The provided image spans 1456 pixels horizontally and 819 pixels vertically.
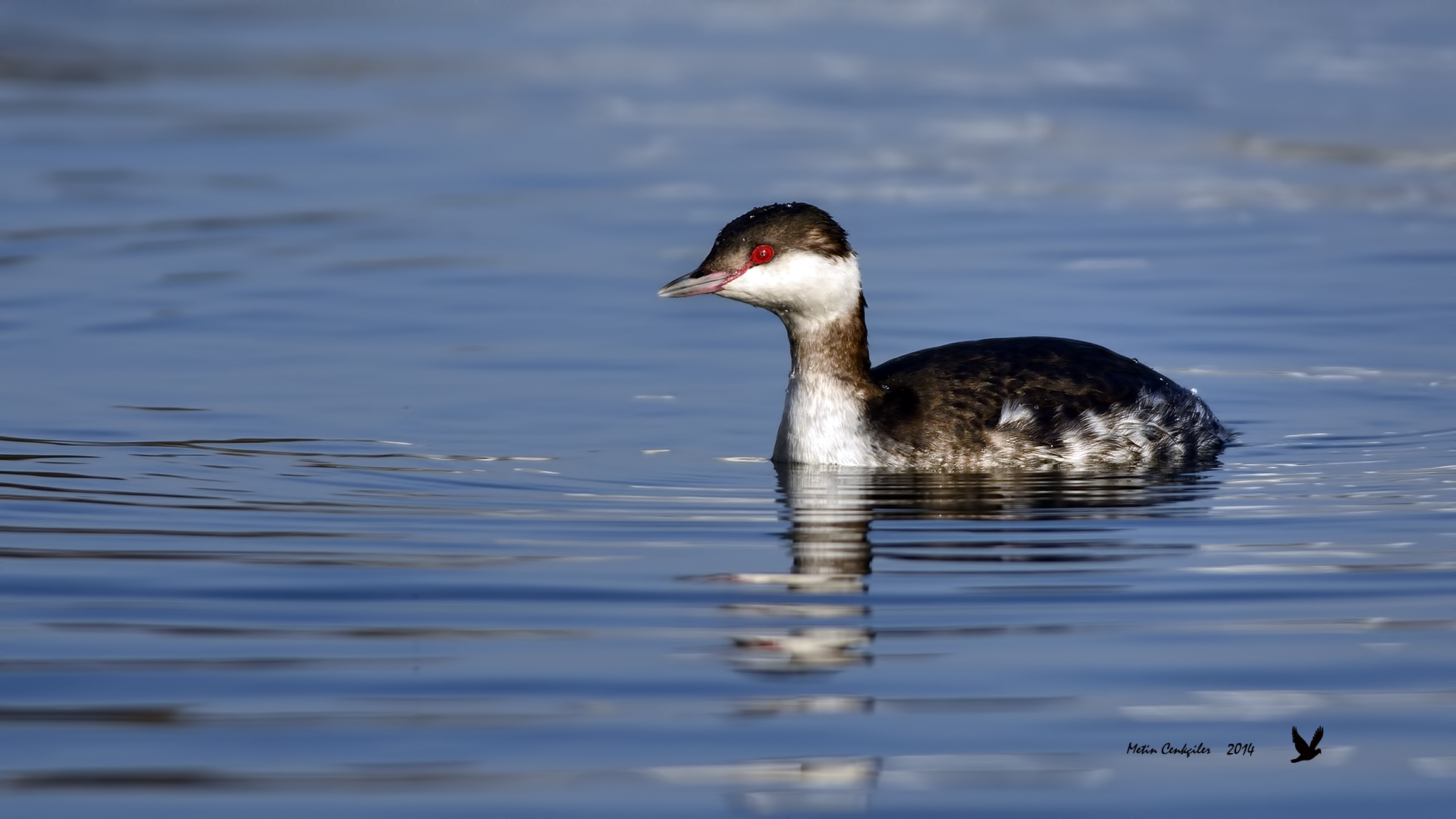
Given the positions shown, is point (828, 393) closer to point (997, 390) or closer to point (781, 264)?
point (781, 264)

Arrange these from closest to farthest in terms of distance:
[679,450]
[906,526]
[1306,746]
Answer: [1306,746]
[906,526]
[679,450]

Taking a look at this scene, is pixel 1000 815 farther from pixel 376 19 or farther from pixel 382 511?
pixel 376 19

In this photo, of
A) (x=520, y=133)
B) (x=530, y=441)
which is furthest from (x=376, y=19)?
(x=530, y=441)

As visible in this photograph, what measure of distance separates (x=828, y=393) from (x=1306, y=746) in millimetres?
4926

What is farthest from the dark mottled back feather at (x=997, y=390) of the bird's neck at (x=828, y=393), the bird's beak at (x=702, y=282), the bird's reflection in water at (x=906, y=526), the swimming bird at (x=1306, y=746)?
the swimming bird at (x=1306, y=746)

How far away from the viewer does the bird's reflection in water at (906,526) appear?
7.45 m

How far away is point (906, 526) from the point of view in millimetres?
9406

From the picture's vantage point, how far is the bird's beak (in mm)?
10656

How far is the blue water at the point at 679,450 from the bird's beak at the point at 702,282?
2.95ft

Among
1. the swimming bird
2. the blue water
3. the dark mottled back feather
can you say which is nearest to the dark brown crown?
the dark mottled back feather

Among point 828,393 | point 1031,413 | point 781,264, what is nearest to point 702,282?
point 781,264

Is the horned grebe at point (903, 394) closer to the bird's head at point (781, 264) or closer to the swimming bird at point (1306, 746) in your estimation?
the bird's head at point (781, 264)

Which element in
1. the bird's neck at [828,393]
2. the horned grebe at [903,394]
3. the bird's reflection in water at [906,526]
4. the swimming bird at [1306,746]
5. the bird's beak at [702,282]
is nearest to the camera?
the swimming bird at [1306,746]

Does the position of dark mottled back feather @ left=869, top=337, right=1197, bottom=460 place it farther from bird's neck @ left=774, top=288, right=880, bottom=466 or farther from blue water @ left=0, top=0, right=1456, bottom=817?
blue water @ left=0, top=0, right=1456, bottom=817
